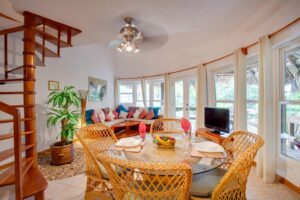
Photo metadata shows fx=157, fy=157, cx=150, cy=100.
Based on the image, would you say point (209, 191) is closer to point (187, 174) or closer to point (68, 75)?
point (187, 174)

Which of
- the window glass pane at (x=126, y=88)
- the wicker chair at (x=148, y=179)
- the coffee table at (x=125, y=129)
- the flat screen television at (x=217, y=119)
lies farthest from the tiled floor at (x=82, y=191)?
the window glass pane at (x=126, y=88)

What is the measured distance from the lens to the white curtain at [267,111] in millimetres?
2305

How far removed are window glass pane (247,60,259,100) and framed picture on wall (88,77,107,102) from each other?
4441 mm

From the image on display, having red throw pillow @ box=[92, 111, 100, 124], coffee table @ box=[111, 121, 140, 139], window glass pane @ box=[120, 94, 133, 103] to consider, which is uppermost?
window glass pane @ box=[120, 94, 133, 103]

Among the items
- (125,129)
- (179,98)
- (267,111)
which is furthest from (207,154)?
(125,129)

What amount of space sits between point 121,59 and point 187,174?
6184 mm

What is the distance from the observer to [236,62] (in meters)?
2.92

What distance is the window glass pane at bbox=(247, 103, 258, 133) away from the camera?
9.68 ft

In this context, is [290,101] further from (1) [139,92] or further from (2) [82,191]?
(1) [139,92]

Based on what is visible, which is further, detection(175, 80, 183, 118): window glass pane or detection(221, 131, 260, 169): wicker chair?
detection(175, 80, 183, 118): window glass pane

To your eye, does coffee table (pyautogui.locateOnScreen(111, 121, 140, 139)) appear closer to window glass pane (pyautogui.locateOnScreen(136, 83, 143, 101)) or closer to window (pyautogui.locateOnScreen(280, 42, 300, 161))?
window glass pane (pyautogui.locateOnScreen(136, 83, 143, 101))

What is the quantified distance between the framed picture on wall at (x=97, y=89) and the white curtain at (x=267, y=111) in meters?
4.63

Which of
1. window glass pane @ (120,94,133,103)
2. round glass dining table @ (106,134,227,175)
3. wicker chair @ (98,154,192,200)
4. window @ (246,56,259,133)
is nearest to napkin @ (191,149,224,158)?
round glass dining table @ (106,134,227,175)

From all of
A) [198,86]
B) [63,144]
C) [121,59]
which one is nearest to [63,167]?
[63,144]
